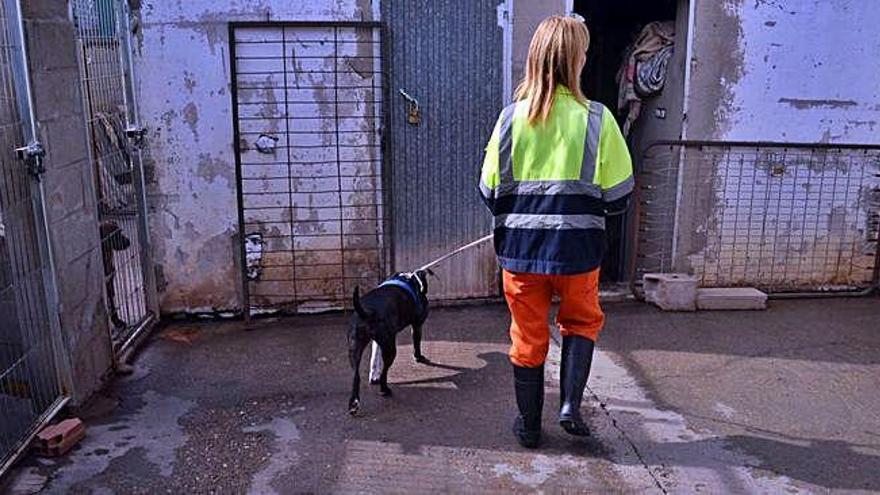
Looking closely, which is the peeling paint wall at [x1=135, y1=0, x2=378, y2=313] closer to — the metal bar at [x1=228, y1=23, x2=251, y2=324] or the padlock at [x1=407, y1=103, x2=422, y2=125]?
the metal bar at [x1=228, y1=23, x2=251, y2=324]

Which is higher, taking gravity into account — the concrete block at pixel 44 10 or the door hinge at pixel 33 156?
the concrete block at pixel 44 10

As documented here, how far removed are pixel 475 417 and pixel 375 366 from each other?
25.6 inches

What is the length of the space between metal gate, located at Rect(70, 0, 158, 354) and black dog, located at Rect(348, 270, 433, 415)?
165 centimetres

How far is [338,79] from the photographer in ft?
17.2

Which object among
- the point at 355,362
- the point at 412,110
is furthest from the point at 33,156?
the point at 412,110

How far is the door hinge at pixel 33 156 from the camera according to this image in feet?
11.6

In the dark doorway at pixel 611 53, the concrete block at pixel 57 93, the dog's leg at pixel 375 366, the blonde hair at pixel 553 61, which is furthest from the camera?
the dark doorway at pixel 611 53

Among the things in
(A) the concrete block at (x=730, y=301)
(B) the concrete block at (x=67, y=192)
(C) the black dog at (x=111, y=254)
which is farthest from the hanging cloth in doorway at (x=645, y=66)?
(B) the concrete block at (x=67, y=192)

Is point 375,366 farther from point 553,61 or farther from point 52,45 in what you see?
point 52,45

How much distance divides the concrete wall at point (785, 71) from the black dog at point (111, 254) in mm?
4077

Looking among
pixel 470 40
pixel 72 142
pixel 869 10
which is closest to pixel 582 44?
pixel 470 40

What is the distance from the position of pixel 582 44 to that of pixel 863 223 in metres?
3.93

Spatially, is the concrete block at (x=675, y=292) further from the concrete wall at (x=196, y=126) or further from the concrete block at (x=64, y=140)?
the concrete block at (x=64, y=140)

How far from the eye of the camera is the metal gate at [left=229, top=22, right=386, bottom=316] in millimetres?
5164
